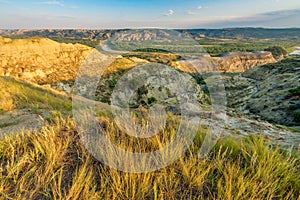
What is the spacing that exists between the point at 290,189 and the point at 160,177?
169cm

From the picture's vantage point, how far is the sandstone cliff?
26.5 metres

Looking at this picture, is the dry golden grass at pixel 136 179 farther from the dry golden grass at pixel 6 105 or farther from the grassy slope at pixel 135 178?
the dry golden grass at pixel 6 105

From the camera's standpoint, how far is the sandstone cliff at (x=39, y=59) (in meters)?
26.5

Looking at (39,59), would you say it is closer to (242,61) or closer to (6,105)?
(6,105)

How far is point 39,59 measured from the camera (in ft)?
96.3

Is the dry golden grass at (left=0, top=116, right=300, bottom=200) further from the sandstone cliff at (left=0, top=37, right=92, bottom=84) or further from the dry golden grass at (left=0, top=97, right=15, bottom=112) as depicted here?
the sandstone cliff at (left=0, top=37, right=92, bottom=84)

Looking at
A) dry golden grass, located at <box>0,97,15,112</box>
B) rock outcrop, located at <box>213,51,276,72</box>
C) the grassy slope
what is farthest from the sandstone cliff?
rock outcrop, located at <box>213,51,276,72</box>

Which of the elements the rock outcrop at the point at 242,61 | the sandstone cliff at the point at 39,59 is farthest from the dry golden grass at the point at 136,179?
the rock outcrop at the point at 242,61

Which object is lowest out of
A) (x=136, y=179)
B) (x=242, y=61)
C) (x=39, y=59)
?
(x=242, y=61)

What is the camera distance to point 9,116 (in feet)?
24.3

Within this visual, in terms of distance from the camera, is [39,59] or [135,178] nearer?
[135,178]

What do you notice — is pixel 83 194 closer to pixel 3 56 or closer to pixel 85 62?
pixel 3 56

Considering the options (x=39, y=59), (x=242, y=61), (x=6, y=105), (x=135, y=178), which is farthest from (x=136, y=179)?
(x=242, y=61)

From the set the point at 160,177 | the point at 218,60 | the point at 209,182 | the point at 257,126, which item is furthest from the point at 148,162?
the point at 218,60
